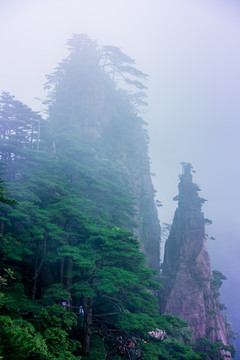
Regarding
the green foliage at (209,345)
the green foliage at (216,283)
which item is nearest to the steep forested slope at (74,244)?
the green foliage at (209,345)

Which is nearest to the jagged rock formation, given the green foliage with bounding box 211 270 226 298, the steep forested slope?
the green foliage with bounding box 211 270 226 298

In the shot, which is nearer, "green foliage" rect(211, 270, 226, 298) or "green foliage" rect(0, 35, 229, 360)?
"green foliage" rect(0, 35, 229, 360)

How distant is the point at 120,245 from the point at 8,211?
6715mm

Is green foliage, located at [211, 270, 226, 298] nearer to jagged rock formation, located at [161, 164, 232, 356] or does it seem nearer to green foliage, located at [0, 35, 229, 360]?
jagged rock formation, located at [161, 164, 232, 356]

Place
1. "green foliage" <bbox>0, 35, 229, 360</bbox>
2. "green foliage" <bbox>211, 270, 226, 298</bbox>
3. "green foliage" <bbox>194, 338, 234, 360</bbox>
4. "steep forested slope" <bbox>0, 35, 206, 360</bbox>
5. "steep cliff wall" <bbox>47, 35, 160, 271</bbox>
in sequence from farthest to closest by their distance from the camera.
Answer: "green foliage" <bbox>211, 270, 226, 298</bbox>, "steep cliff wall" <bbox>47, 35, 160, 271</bbox>, "green foliage" <bbox>194, 338, 234, 360</bbox>, "steep forested slope" <bbox>0, 35, 206, 360</bbox>, "green foliage" <bbox>0, 35, 229, 360</bbox>

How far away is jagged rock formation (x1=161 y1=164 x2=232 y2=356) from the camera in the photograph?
1206 inches

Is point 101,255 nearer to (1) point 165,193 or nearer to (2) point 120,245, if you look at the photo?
(2) point 120,245

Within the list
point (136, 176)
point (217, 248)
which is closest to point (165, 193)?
point (217, 248)

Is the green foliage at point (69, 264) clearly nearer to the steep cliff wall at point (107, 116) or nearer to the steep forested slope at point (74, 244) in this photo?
the steep forested slope at point (74, 244)

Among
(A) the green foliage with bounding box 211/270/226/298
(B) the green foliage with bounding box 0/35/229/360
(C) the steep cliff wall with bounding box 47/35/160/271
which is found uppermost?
(C) the steep cliff wall with bounding box 47/35/160/271

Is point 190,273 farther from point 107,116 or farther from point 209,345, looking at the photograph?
point 107,116

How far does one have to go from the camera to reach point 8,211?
46.0 ft

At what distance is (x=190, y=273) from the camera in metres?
32.4

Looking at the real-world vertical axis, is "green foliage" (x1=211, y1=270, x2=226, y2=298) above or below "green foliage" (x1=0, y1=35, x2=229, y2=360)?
below
